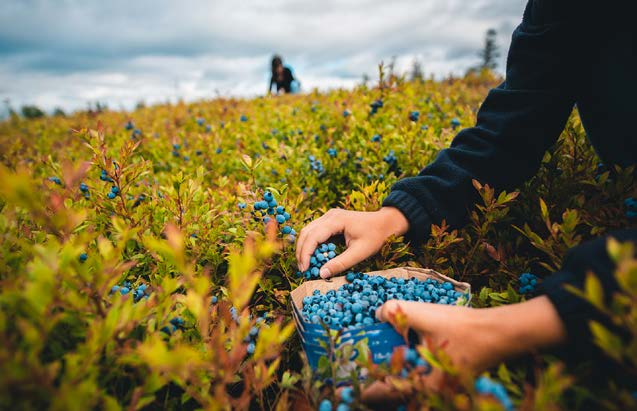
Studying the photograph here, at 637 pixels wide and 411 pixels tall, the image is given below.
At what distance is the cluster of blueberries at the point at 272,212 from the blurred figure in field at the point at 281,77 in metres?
9.66

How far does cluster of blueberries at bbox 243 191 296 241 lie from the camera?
148 cm

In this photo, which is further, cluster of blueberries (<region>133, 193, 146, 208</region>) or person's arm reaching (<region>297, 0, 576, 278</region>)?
cluster of blueberries (<region>133, 193, 146, 208</region>)

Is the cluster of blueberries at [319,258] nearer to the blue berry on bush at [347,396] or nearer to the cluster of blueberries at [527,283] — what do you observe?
the blue berry on bush at [347,396]

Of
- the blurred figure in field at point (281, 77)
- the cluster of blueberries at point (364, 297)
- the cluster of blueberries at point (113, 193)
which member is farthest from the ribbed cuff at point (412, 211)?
the blurred figure in field at point (281, 77)

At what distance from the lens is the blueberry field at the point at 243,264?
0.69 meters

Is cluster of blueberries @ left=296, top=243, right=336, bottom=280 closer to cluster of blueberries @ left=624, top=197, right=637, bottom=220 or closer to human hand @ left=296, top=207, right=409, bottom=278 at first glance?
human hand @ left=296, top=207, right=409, bottom=278

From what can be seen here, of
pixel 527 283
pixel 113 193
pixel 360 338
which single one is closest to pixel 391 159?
pixel 527 283

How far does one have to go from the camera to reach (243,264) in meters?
0.65

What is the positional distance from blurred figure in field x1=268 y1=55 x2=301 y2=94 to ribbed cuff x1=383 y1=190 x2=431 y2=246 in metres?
9.73

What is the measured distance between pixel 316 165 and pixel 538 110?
1.37m

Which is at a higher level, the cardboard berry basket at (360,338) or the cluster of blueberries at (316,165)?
the cluster of blueberries at (316,165)

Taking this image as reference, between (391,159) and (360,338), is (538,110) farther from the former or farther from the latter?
(360,338)

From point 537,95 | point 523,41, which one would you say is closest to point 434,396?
point 537,95

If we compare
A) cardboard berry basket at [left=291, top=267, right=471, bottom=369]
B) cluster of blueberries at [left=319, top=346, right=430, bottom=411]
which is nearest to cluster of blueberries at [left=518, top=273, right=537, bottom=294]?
cardboard berry basket at [left=291, top=267, right=471, bottom=369]
